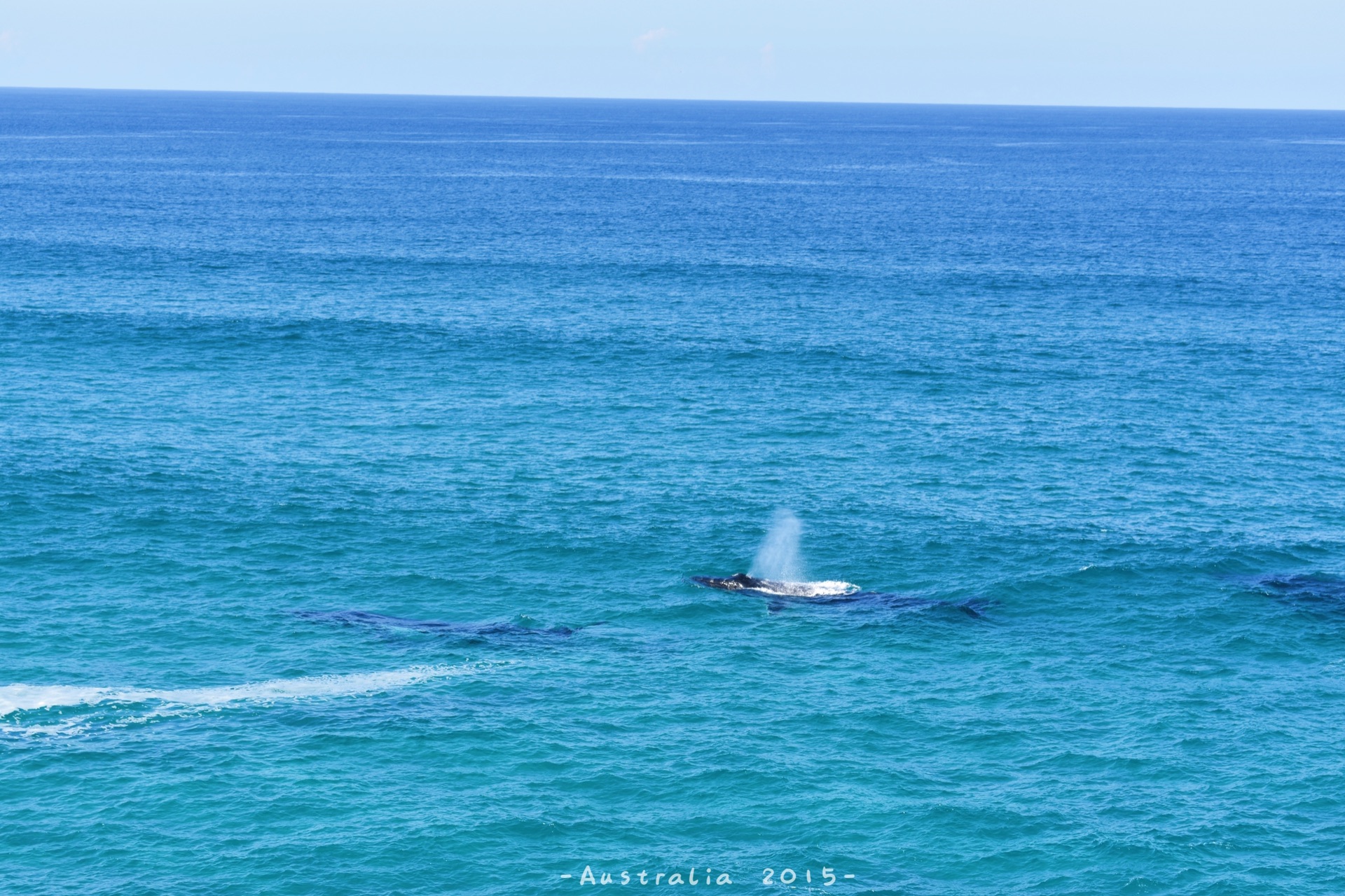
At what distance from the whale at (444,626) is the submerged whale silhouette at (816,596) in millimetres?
7667

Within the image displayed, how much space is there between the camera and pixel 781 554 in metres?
70.9

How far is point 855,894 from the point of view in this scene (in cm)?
4203

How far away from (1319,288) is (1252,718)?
101m

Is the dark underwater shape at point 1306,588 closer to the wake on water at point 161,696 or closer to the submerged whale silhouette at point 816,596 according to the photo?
the submerged whale silhouette at point 816,596

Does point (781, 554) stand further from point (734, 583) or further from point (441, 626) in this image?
point (441, 626)

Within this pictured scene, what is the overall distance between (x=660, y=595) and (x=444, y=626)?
10.6 meters

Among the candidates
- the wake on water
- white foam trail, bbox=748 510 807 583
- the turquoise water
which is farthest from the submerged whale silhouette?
the wake on water

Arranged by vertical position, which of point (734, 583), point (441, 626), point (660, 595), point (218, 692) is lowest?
point (218, 692)

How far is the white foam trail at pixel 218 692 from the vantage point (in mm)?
53000

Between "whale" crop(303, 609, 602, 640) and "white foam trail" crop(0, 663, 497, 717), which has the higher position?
"whale" crop(303, 609, 602, 640)

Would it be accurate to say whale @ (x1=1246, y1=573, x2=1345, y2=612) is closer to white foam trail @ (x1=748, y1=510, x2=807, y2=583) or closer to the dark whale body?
white foam trail @ (x1=748, y1=510, x2=807, y2=583)

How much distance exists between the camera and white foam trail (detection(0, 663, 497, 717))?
53000 millimetres

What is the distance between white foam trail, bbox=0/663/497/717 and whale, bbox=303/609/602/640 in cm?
405

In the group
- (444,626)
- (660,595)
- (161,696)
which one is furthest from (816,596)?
(161,696)
